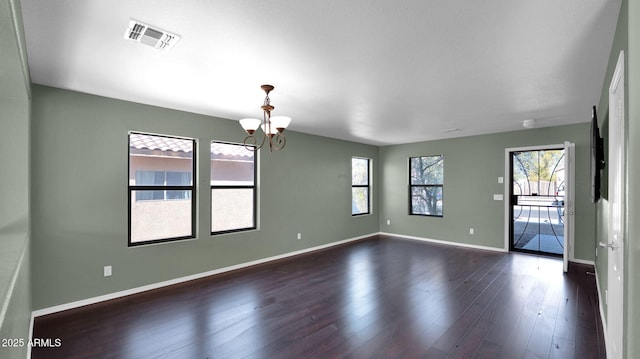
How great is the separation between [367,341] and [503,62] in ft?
8.65

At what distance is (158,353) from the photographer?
2346mm

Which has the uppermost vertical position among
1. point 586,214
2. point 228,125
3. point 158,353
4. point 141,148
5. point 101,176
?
point 228,125

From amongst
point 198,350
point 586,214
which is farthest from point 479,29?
point 586,214

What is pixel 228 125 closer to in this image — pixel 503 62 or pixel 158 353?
pixel 158 353

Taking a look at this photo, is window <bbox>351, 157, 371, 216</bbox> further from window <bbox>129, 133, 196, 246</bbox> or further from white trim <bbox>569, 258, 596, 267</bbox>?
white trim <bbox>569, 258, 596, 267</bbox>

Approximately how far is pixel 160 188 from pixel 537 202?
6.46 meters

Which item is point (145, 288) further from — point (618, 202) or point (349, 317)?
point (618, 202)

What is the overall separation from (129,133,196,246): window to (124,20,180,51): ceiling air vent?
1.99 meters

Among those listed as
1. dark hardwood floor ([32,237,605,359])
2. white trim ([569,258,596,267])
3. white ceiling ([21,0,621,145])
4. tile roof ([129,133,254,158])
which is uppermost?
white ceiling ([21,0,621,145])

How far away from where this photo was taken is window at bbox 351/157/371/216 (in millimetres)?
7039

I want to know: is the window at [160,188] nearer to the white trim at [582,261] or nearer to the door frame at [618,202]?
the door frame at [618,202]

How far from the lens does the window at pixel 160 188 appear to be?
3.70 metres

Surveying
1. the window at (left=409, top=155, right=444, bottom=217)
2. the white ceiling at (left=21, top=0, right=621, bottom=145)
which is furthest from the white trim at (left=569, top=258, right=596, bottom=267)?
the white ceiling at (left=21, top=0, right=621, bottom=145)

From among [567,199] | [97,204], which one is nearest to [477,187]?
[567,199]
